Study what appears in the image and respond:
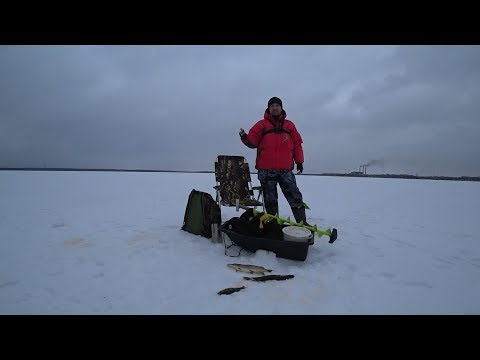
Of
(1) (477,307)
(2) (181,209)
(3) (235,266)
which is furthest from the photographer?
(2) (181,209)

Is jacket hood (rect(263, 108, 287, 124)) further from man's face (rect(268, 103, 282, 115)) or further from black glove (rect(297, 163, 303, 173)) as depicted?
black glove (rect(297, 163, 303, 173))

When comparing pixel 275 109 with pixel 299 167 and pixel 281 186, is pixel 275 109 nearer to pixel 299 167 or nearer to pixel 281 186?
pixel 299 167

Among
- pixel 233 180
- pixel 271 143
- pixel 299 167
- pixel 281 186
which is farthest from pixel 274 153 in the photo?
pixel 233 180

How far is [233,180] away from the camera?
16.4 feet

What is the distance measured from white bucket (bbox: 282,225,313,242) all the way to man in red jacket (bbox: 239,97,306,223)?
1.08 metres

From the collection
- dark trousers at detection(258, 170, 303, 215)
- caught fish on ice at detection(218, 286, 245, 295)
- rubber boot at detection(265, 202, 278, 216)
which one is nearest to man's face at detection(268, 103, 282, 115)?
dark trousers at detection(258, 170, 303, 215)

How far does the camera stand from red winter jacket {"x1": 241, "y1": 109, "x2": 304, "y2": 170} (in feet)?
13.3

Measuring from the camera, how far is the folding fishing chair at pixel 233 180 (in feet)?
15.6

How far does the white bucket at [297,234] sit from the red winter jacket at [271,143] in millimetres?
1324

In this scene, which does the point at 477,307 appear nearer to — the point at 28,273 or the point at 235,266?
the point at 235,266

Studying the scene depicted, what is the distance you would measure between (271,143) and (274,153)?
0.18 m

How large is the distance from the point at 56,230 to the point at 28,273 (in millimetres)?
2044
